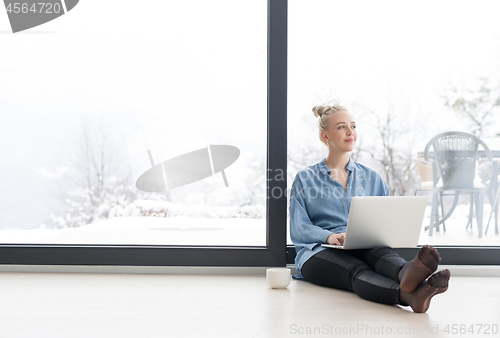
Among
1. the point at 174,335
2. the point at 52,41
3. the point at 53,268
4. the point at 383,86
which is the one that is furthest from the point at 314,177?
the point at 52,41

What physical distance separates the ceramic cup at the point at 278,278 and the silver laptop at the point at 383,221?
24 centimetres

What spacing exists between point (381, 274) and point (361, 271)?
79mm

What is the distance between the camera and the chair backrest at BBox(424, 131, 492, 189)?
240 centimetres

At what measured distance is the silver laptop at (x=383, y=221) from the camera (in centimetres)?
173

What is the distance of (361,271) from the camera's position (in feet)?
5.74

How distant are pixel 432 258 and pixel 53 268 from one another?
190 cm

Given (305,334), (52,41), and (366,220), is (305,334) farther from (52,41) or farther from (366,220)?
(52,41)

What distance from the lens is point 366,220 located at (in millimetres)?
1761

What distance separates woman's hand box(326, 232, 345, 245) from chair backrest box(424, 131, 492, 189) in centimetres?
84

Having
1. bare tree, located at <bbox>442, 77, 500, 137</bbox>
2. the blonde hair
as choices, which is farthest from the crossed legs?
bare tree, located at <bbox>442, 77, 500, 137</bbox>

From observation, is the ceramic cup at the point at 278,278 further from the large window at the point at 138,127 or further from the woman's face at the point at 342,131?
the woman's face at the point at 342,131

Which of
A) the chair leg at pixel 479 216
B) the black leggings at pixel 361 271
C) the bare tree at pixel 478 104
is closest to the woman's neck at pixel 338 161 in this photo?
the black leggings at pixel 361 271

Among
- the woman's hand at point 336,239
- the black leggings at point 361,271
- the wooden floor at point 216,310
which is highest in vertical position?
the woman's hand at point 336,239

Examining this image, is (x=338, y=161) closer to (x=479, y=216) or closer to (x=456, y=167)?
(x=456, y=167)
